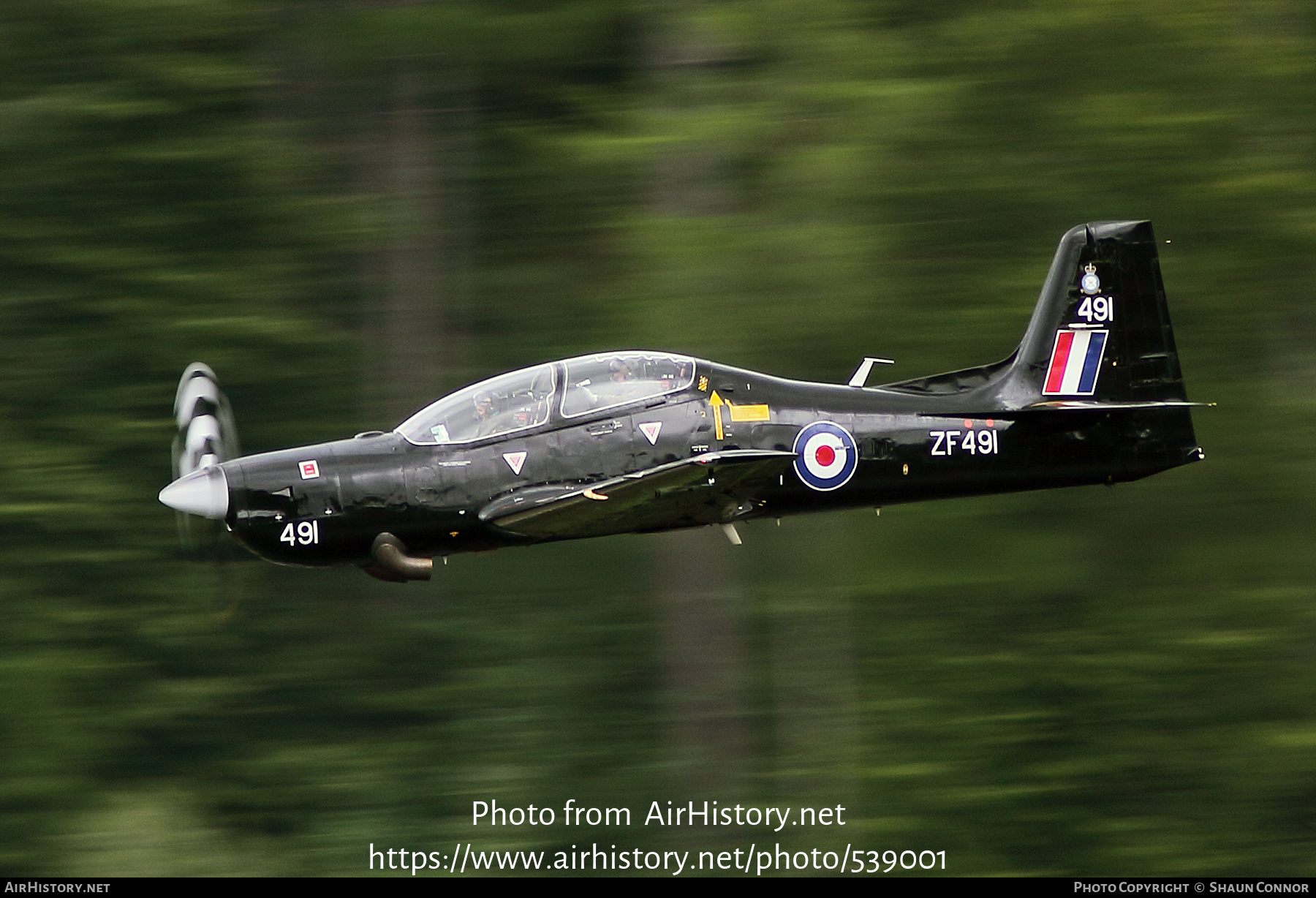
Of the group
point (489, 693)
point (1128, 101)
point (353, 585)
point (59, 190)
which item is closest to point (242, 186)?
point (59, 190)

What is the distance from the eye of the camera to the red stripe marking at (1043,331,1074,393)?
31.8ft

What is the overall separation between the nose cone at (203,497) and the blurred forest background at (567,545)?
13.3ft

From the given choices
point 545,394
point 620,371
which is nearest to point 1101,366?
point 620,371

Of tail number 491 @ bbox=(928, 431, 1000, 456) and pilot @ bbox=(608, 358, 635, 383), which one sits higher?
pilot @ bbox=(608, 358, 635, 383)

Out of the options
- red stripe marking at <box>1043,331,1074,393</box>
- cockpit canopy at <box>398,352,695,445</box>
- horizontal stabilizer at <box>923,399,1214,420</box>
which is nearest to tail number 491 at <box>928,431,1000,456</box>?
horizontal stabilizer at <box>923,399,1214,420</box>

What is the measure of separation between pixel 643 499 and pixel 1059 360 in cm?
308

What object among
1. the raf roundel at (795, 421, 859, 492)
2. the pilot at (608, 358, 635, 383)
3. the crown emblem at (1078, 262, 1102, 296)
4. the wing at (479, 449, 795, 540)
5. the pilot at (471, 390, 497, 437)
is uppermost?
the crown emblem at (1078, 262, 1102, 296)

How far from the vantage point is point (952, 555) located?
12.3 m

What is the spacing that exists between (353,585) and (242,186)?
12.8ft

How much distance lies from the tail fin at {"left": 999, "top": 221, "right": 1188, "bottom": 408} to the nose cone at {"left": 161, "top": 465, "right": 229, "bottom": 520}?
4.84 metres

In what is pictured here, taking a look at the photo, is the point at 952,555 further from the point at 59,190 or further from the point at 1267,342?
the point at 59,190

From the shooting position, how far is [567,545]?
45.4 feet

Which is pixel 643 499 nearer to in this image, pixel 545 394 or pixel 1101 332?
pixel 545 394

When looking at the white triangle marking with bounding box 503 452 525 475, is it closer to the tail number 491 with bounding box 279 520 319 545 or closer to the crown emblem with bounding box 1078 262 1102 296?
the tail number 491 with bounding box 279 520 319 545
